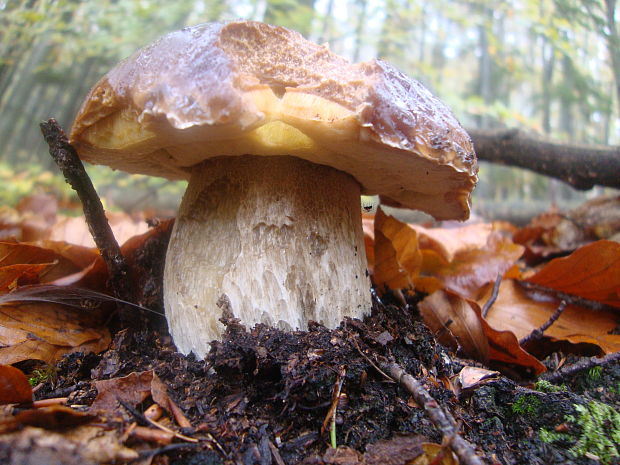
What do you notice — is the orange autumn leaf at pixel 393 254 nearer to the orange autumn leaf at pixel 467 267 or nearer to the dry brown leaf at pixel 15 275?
the orange autumn leaf at pixel 467 267

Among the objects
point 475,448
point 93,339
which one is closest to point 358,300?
point 475,448

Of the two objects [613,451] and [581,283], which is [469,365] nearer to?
[613,451]

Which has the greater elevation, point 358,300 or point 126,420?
point 358,300

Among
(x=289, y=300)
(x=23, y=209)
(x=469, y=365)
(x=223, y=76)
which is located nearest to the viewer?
(x=223, y=76)

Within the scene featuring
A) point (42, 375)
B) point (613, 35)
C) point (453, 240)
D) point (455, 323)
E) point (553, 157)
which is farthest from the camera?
point (613, 35)

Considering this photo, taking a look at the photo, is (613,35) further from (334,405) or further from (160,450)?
(160,450)

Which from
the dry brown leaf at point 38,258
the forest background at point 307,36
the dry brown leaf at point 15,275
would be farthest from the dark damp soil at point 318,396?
the forest background at point 307,36

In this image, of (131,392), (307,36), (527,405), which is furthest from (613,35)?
(307,36)
